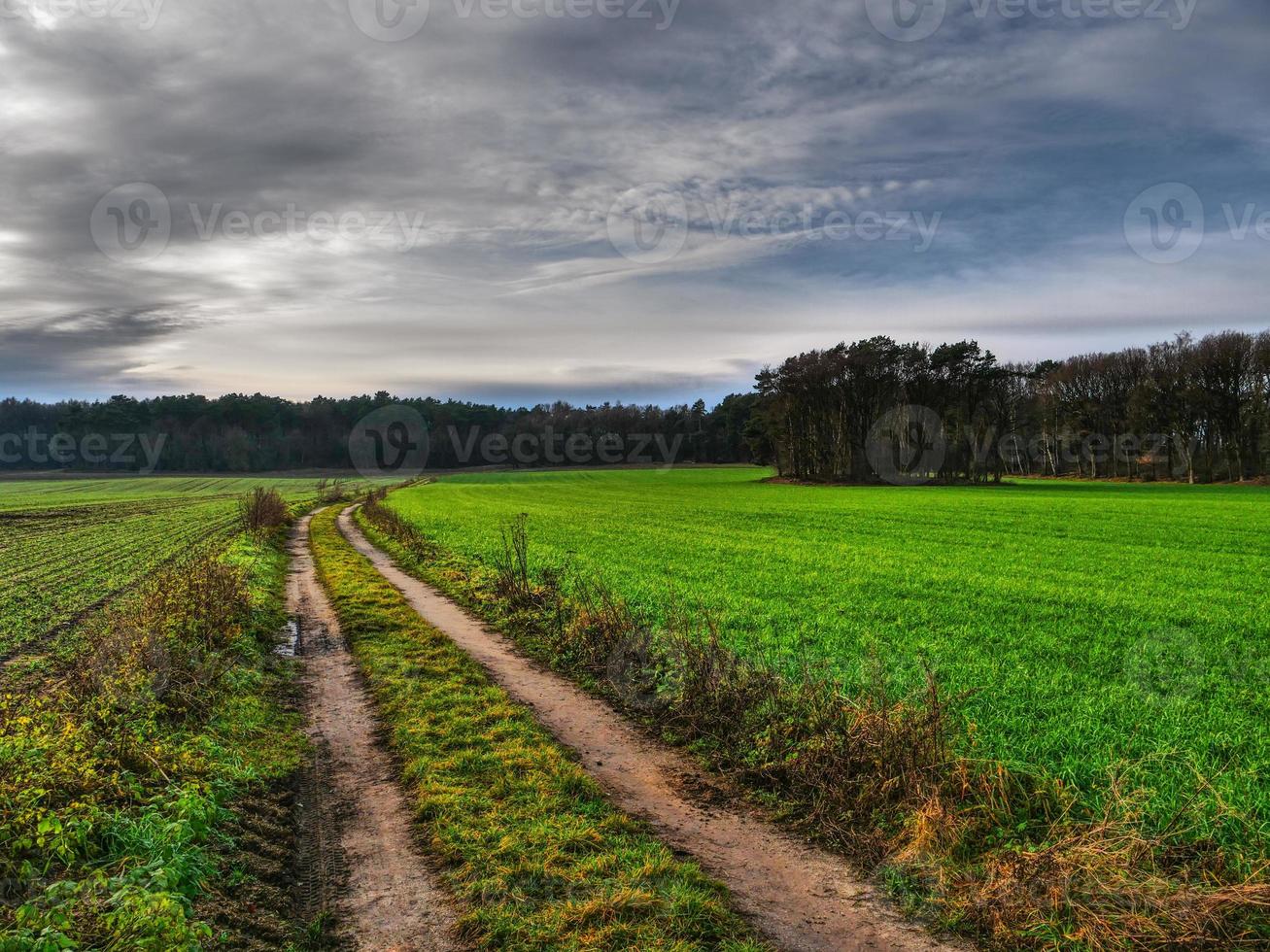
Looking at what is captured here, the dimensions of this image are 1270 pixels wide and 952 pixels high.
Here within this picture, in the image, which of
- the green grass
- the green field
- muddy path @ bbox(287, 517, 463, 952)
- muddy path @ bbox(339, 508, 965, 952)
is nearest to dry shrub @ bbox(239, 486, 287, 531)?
the green field

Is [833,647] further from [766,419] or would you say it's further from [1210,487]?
[766,419]

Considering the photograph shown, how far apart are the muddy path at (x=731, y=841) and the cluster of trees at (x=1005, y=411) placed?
3279 inches

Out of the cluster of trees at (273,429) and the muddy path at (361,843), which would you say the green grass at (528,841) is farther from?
the cluster of trees at (273,429)

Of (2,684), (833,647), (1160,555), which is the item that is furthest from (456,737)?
(1160,555)

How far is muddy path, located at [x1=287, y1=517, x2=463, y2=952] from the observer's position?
5422mm

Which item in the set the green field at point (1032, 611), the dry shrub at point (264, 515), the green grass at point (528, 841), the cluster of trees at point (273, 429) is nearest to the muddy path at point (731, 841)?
the green grass at point (528, 841)

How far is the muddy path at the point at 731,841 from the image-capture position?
5371 mm

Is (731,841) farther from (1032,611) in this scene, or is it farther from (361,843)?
(1032,611)

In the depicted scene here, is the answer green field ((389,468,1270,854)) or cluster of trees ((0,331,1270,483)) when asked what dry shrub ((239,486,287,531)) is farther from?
cluster of trees ((0,331,1270,483))

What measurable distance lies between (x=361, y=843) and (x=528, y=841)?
161 centimetres

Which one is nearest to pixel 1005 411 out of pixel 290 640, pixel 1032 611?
pixel 1032 611

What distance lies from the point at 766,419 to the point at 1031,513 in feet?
200

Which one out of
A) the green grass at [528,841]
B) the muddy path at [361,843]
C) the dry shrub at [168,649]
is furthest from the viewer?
the dry shrub at [168,649]

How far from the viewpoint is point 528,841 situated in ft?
21.5
